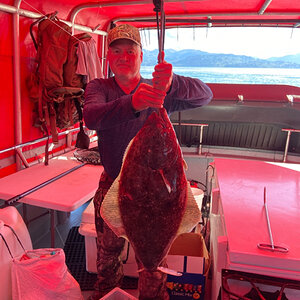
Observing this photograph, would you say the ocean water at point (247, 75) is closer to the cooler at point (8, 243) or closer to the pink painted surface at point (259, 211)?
the pink painted surface at point (259, 211)

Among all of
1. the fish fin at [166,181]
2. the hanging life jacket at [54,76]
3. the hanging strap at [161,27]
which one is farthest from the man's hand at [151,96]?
the hanging life jacket at [54,76]

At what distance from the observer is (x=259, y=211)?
1487 millimetres

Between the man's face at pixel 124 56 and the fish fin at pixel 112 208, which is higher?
the man's face at pixel 124 56

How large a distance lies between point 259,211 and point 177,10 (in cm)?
338

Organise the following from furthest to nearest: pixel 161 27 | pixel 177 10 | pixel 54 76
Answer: pixel 177 10 → pixel 54 76 → pixel 161 27

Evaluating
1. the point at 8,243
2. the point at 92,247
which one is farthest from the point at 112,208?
the point at 92,247

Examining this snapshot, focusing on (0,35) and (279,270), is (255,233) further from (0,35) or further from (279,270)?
(0,35)

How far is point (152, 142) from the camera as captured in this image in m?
1.05

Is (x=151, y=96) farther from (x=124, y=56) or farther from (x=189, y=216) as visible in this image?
(x=124, y=56)

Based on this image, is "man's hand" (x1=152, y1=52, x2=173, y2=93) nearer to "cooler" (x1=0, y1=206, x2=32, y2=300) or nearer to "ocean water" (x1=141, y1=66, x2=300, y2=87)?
"cooler" (x1=0, y1=206, x2=32, y2=300)

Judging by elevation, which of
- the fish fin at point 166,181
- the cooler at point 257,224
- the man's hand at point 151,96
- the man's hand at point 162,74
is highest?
the man's hand at point 162,74

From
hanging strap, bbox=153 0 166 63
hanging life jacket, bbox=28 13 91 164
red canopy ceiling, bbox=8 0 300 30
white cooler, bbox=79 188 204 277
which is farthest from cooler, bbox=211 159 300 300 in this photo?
red canopy ceiling, bbox=8 0 300 30

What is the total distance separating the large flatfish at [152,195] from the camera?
1059 millimetres

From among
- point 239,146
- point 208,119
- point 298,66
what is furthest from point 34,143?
point 298,66
